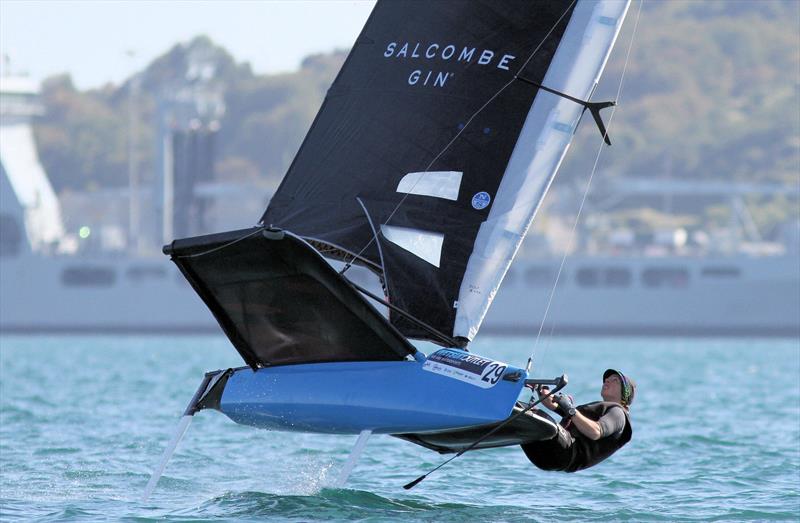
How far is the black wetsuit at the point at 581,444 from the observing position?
28.6ft

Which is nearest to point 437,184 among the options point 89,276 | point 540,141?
point 540,141

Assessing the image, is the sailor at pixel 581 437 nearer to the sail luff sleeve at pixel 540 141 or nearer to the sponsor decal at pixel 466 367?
the sponsor decal at pixel 466 367

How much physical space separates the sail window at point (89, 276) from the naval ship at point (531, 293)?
37 millimetres

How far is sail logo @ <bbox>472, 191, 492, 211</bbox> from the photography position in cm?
974

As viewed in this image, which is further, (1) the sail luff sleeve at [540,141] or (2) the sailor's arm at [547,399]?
(1) the sail luff sleeve at [540,141]

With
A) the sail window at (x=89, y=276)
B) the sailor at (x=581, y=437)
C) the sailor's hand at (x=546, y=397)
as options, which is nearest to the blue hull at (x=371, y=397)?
the sailor's hand at (x=546, y=397)

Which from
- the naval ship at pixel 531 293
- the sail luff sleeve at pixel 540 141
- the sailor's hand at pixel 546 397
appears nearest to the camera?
the sailor's hand at pixel 546 397

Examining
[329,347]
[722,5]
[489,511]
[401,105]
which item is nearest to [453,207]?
[401,105]

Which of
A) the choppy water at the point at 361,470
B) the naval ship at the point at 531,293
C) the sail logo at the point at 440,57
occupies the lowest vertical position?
the choppy water at the point at 361,470

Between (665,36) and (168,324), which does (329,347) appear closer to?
(168,324)

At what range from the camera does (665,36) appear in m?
118

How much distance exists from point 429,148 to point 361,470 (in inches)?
112

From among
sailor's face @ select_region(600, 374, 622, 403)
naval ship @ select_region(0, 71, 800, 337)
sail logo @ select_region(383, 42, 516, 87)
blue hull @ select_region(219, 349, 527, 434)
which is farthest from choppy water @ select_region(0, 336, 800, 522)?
naval ship @ select_region(0, 71, 800, 337)

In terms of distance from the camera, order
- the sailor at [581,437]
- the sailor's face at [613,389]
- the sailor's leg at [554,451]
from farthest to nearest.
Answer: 1. the sailor's face at [613,389]
2. the sailor's leg at [554,451]
3. the sailor at [581,437]
